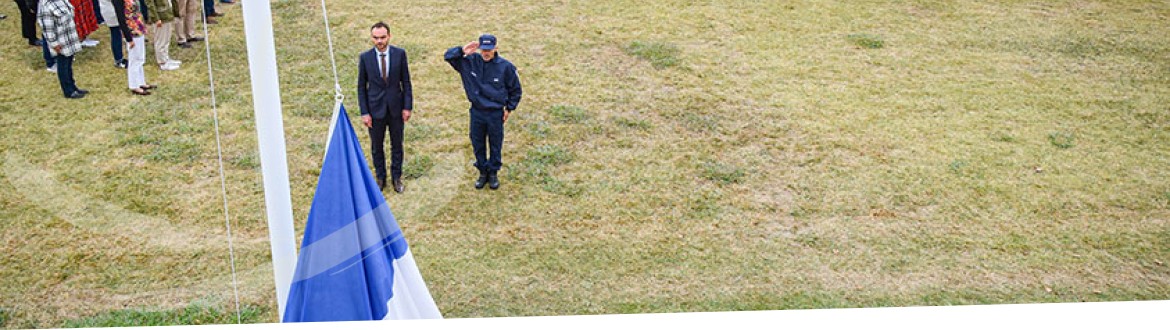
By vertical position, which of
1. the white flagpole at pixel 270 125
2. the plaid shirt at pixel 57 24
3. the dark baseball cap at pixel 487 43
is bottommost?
the plaid shirt at pixel 57 24

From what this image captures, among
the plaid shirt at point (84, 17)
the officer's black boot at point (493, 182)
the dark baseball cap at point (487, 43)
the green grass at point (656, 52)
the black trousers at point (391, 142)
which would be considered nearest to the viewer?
the dark baseball cap at point (487, 43)

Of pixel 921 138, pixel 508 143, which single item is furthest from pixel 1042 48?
pixel 508 143

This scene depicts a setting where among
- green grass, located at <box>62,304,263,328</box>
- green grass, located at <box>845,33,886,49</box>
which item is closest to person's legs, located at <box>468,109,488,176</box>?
green grass, located at <box>62,304,263,328</box>

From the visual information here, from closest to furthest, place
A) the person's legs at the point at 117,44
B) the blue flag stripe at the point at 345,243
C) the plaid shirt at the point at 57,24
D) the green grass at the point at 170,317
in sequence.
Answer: the blue flag stripe at the point at 345,243
the green grass at the point at 170,317
the plaid shirt at the point at 57,24
the person's legs at the point at 117,44

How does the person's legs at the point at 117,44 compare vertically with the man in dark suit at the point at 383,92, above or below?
→ below

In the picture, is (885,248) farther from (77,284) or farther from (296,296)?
(77,284)

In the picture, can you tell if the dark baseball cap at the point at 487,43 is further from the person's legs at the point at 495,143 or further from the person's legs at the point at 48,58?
the person's legs at the point at 48,58

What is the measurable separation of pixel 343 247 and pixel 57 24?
6.08 meters

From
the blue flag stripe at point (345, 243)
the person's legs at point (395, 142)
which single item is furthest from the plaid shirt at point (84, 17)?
the blue flag stripe at point (345, 243)

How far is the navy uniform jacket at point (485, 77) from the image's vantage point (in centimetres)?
716

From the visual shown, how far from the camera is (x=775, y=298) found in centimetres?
628

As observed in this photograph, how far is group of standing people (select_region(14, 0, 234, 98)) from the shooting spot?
8797mm

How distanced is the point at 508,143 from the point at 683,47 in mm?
2927

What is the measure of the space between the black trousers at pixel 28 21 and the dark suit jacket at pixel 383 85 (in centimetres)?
467
